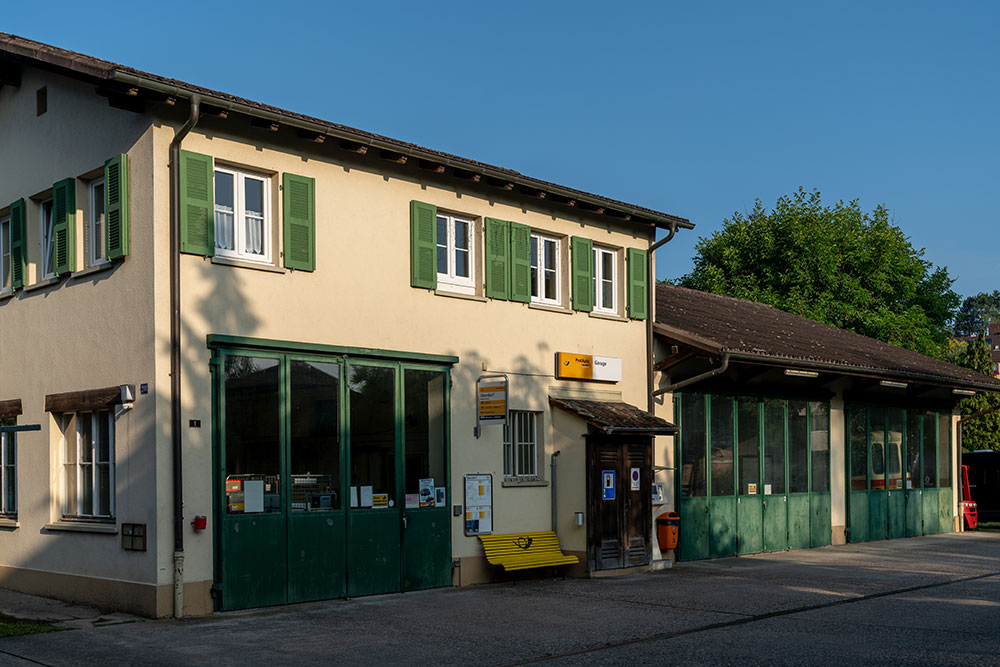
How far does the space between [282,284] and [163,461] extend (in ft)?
8.31

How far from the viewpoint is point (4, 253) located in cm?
1561

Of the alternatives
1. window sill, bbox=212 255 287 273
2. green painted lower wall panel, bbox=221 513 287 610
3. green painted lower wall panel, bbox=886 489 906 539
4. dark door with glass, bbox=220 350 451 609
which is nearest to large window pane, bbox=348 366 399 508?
dark door with glass, bbox=220 350 451 609

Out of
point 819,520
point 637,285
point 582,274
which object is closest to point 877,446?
point 819,520

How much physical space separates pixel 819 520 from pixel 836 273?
23.2 meters

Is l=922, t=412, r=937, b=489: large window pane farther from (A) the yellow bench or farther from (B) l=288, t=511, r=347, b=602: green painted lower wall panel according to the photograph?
(B) l=288, t=511, r=347, b=602: green painted lower wall panel

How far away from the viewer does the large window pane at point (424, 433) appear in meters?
14.6

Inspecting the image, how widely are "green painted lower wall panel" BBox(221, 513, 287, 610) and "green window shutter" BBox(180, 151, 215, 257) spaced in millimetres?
3030

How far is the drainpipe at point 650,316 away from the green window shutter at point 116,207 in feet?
29.0

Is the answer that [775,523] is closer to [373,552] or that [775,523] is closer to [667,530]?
[667,530]

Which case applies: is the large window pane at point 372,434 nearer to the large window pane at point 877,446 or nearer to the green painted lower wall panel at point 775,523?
the green painted lower wall panel at point 775,523

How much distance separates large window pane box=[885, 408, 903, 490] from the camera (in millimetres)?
23875

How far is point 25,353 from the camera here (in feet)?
48.3

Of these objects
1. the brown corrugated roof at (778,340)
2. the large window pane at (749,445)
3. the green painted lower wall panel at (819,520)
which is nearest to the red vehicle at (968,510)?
the brown corrugated roof at (778,340)

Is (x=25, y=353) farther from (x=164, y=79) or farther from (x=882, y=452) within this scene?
(x=882, y=452)
